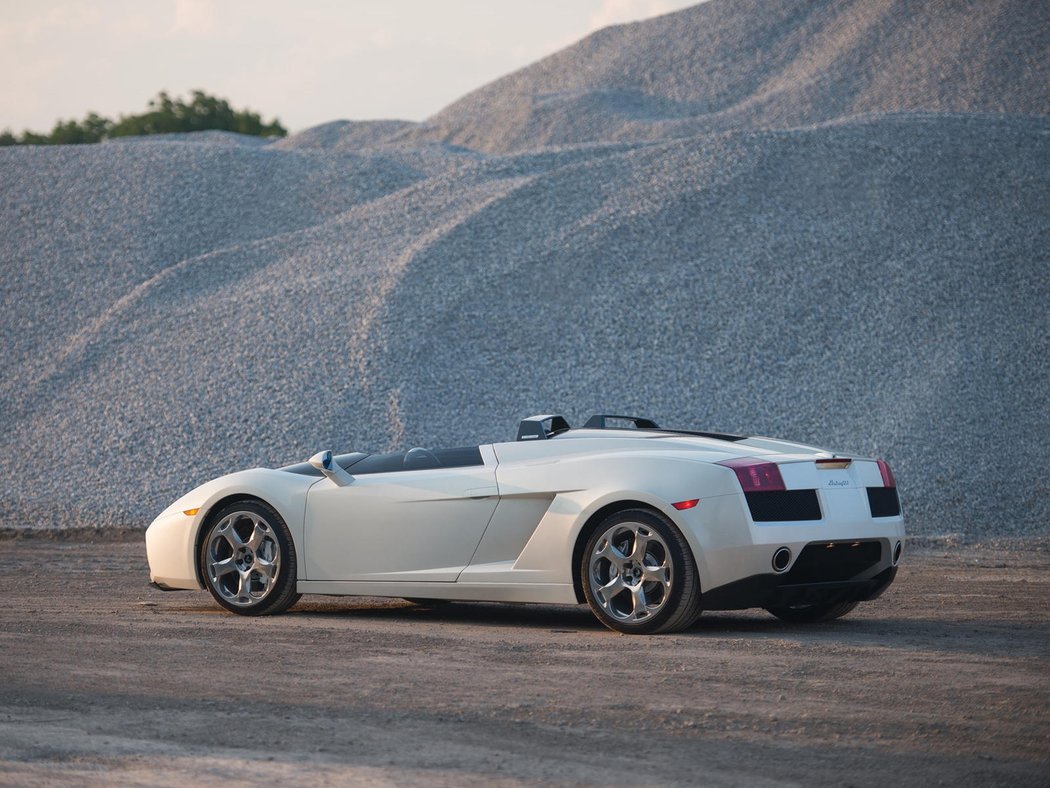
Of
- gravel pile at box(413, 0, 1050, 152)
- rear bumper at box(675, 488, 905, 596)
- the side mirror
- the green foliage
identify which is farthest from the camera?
the green foliage

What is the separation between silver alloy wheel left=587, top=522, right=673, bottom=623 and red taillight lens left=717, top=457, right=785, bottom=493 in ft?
1.85

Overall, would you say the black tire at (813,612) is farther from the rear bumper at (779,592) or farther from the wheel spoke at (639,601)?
the wheel spoke at (639,601)

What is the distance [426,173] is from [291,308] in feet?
32.1

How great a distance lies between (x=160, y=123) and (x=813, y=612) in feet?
190

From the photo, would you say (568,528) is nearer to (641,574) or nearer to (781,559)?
(641,574)

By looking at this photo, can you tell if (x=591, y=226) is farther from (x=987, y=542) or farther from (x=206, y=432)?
(x=987, y=542)

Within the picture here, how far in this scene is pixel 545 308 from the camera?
862 inches

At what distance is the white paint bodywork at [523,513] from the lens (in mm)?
7418

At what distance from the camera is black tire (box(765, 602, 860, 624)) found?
861 centimetres

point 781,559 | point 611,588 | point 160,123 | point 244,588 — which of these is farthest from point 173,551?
point 160,123

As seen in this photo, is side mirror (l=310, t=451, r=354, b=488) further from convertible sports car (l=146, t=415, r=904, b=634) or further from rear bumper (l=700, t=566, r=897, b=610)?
rear bumper (l=700, t=566, r=897, b=610)

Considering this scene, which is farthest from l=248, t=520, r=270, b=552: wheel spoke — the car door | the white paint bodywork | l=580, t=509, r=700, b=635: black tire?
l=580, t=509, r=700, b=635: black tire

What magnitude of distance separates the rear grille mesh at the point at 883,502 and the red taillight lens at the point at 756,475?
76 cm

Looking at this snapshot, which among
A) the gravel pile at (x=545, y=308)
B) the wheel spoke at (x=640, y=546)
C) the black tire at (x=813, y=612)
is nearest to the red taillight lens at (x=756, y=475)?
the wheel spoke at (x=640, y=546)
